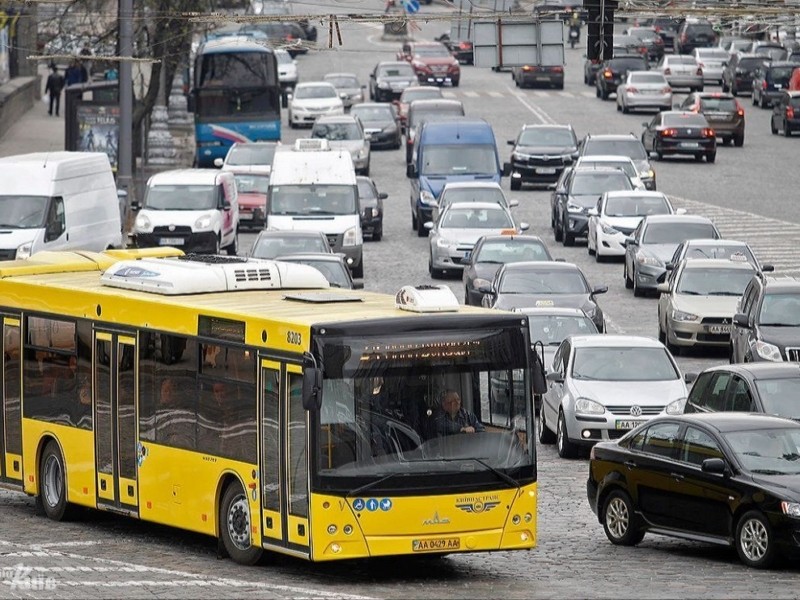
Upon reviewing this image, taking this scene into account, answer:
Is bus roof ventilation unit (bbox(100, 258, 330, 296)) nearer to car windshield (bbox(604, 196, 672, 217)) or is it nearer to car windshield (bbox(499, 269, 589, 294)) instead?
car windshield (bbox(499, 269, 589, 294))

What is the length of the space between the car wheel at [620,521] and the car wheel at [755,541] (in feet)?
4.78

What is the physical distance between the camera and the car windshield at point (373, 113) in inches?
2375

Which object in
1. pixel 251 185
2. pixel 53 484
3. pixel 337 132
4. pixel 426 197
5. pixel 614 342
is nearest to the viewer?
pixel 53 484

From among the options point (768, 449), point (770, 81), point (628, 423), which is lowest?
point (628, 423)

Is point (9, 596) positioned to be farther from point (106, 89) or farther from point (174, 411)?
point (106, 89)

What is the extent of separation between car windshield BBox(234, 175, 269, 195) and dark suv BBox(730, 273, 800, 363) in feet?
66.2

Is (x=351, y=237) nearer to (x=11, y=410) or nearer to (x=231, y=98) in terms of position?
(x=11, y=410)

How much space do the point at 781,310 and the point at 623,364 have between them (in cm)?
370

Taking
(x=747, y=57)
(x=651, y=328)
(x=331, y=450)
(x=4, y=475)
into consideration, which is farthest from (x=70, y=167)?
(x=747, y=57)

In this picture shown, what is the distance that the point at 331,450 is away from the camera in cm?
1413

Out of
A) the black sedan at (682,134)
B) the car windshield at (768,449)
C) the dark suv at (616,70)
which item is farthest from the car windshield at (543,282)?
the dark suv at (616,70)

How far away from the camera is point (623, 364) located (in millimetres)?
23078

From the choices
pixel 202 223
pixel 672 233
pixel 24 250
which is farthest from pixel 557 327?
pixel 202 223

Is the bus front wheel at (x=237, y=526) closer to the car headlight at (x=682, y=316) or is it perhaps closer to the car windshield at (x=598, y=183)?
the car headlight at (x=682, y=316)
